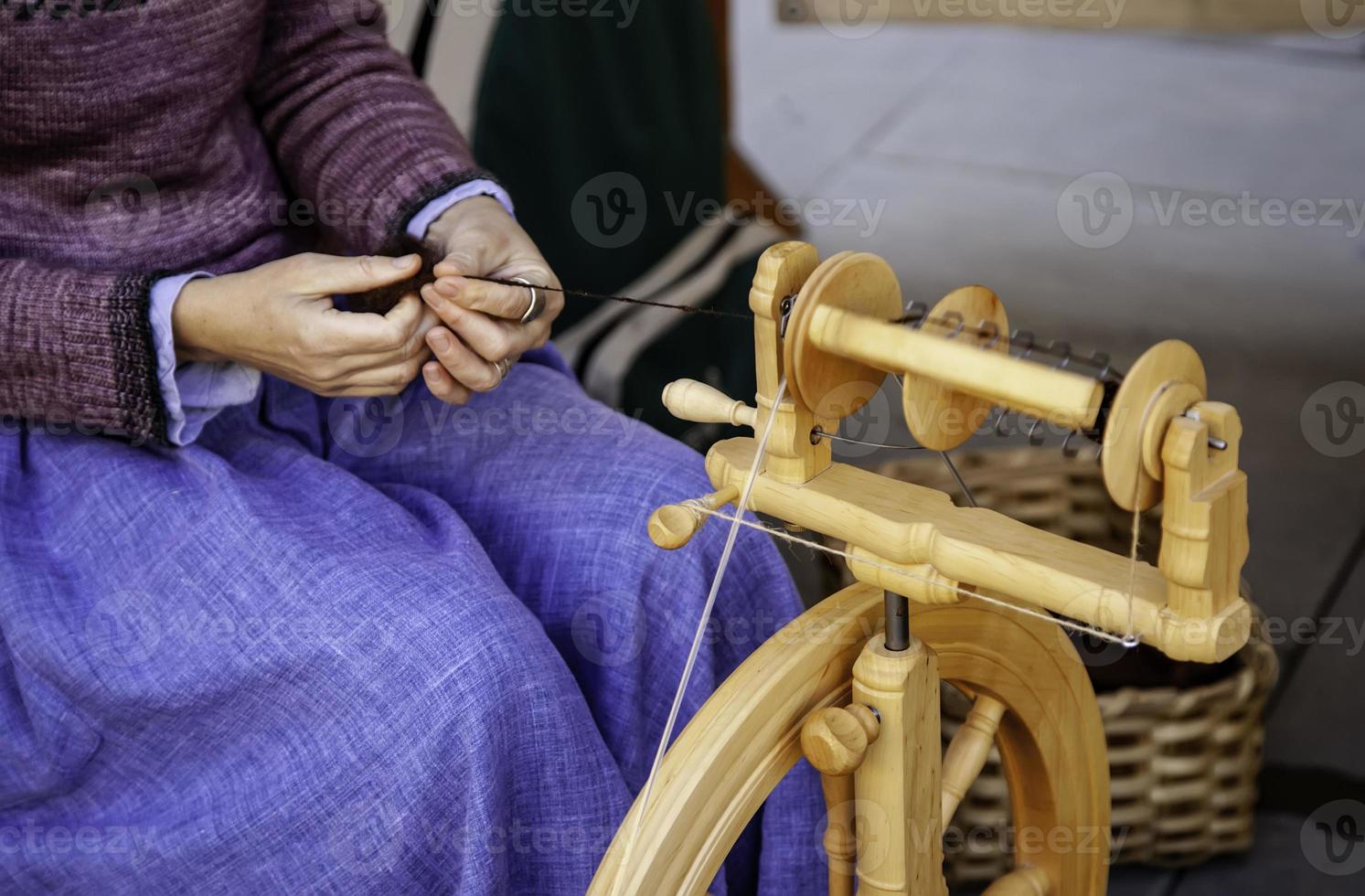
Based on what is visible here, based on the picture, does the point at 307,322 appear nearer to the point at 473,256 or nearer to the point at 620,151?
the point at 473,256

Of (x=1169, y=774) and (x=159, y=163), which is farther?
(x=1169, y=774)

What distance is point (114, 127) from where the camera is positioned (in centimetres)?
114

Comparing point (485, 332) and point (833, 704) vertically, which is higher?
point (485, 332)

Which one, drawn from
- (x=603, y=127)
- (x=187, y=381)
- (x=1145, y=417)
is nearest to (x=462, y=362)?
(x=187, y=381)

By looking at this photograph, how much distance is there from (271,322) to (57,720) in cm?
32

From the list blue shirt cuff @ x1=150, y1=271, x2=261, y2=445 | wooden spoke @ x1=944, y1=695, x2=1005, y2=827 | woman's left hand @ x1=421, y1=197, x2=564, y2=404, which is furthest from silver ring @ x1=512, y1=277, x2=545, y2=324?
wooden spoke @ x1=944, y1=695, x2=1005, y2=827

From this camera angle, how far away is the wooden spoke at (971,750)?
3.42 feet

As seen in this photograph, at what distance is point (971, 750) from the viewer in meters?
1.05

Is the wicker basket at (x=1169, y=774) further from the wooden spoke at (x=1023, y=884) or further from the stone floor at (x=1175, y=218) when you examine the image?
the wooden spoke at (x=1023, y=884)

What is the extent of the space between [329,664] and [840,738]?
37 centimetres

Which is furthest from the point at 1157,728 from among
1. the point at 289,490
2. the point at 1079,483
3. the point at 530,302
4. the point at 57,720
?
the point at 57,720

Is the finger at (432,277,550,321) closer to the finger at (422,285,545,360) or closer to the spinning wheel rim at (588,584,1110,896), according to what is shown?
the finger at (422,285,545,360)

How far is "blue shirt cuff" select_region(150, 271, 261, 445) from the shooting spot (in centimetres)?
108

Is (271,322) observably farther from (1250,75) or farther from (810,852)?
(1250,75)
